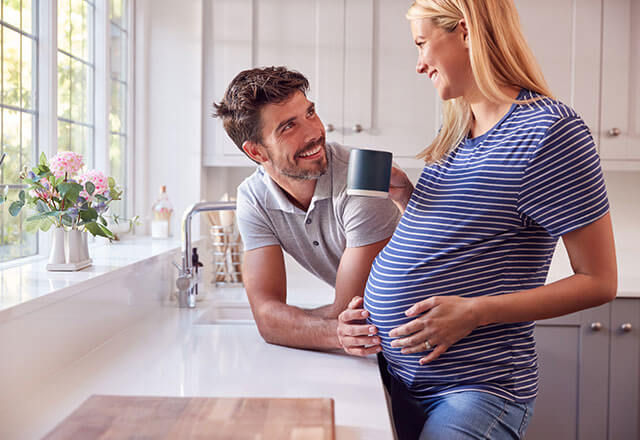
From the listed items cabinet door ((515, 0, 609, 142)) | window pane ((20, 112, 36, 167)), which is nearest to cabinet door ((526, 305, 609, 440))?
cabinet door ((515, 0, 609, 142))

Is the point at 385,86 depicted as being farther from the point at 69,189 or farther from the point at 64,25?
the point at 69,189

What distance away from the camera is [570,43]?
2.52m

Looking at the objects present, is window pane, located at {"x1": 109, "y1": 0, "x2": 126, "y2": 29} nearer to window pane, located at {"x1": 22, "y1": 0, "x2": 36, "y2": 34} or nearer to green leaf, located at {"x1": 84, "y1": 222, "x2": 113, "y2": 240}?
window pane, located at {"x1": 22, "y1": 0, "x2": 36, "y2": 34}

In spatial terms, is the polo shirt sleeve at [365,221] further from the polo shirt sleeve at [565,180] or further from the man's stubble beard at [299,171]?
the polo shirt sleeve at [565,180]

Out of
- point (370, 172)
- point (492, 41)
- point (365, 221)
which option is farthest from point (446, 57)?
point (365, 221)

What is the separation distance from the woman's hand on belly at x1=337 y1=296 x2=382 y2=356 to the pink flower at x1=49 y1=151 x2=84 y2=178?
0.74m

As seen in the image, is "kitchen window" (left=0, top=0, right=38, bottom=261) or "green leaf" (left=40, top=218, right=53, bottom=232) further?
"kitchen window" (left=0, top=0, right=38, bottom=261)

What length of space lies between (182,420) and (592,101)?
91.0 inches

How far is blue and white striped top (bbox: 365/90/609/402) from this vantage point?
95cm

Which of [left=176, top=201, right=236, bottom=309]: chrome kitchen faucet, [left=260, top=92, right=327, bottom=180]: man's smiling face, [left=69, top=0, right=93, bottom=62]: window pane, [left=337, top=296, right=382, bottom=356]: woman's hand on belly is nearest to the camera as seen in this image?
[left=337, top=296, right=382, bottom=356]: woman's hand on belly

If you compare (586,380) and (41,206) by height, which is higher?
(41,206)

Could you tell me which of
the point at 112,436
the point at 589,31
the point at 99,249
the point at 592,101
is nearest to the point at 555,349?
the point at 592,101

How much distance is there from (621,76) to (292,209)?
1789mm

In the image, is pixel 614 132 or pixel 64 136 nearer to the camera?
pixel 64 136
